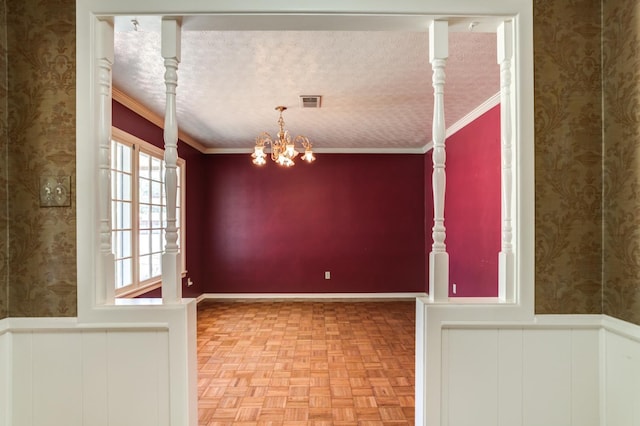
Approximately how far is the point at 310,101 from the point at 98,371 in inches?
106

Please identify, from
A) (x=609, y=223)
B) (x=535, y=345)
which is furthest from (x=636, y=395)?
(x=609, y=223)

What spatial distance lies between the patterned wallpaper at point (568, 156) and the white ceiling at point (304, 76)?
57cm

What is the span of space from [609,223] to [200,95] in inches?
121

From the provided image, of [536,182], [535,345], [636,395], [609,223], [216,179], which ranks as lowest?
[636,395]

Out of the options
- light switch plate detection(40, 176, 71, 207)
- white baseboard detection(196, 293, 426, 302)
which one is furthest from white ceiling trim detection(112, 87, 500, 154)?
white baseboard detection(196, 293, 426, 302)

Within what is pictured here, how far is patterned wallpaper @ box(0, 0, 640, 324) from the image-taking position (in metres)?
1.49

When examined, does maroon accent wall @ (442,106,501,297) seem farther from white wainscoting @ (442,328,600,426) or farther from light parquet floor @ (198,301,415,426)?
white wainscoting @ (442,328,600,426)

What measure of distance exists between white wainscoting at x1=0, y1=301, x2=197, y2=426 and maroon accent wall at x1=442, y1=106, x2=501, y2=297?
10.1 feet

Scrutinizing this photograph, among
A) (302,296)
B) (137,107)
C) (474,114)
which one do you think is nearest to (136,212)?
(137,107)

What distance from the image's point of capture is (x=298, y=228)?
5.72 m

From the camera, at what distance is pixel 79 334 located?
149 centimetres

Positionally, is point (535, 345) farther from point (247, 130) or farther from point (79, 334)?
point (247, 130)

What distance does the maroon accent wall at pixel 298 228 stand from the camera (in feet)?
18.7

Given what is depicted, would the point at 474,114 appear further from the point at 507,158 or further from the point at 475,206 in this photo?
the point at 507,158
